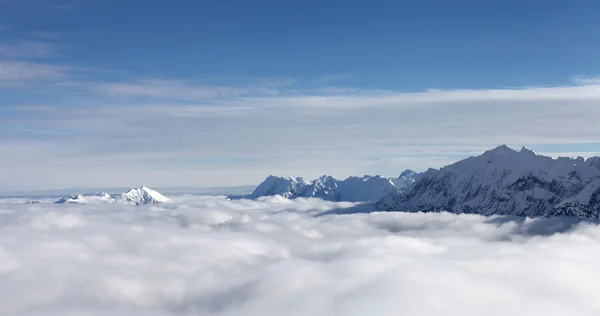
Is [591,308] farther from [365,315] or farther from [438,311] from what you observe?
[365,315]

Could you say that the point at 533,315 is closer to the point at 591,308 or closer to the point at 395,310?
the point at 591,308

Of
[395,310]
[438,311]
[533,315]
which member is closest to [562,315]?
[533,315]

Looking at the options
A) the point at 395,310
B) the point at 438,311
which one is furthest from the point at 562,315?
the point at 395,310

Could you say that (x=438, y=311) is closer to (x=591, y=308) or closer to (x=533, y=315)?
(x=533, y=315)

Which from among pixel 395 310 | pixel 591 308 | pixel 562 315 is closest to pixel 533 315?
pixel 562 315

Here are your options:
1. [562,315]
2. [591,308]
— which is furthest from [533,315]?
[591,308]

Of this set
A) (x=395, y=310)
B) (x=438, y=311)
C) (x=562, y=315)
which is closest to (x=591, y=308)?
(x=562, y=315)
